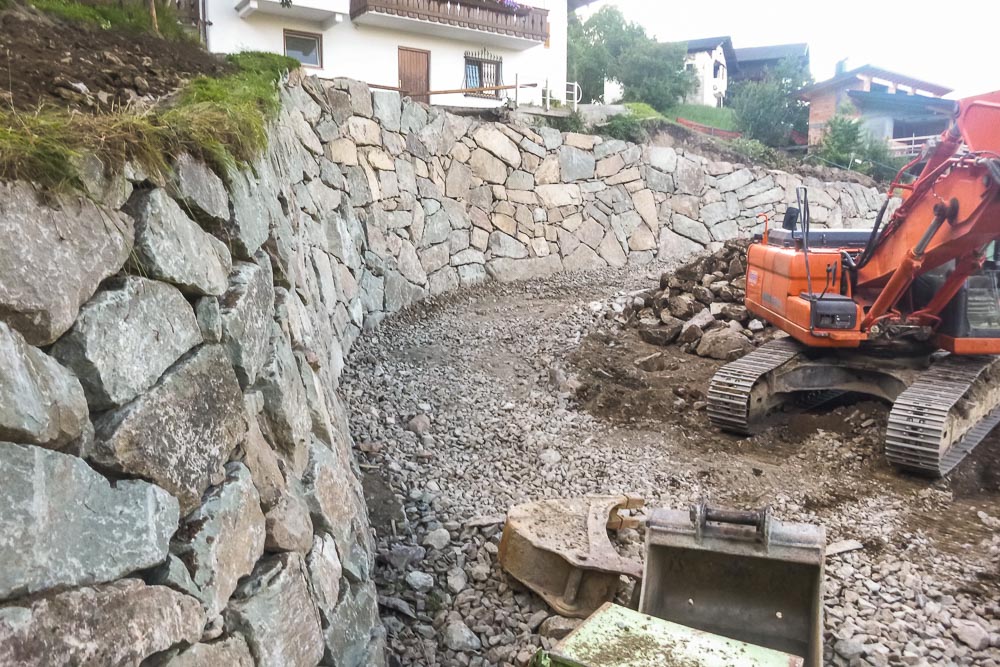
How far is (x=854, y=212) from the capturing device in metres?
18.3

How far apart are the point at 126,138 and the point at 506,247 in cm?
1007

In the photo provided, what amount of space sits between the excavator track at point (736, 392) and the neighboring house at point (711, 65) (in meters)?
33.6

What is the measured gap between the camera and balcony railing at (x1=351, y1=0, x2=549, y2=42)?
1625 centimetres

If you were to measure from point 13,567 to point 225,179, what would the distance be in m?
1.88

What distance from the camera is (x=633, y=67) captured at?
84.5 feet

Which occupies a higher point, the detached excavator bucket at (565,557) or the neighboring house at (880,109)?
the neighboring house at (880,109)

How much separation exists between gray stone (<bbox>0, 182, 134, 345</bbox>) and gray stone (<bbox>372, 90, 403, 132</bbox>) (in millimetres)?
8800

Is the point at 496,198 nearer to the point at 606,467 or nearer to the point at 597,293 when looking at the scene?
the point at 597,293

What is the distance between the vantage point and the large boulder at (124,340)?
1.95 m

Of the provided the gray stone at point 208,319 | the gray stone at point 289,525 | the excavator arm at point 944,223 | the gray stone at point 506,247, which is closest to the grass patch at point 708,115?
the gray stone at point 506,247

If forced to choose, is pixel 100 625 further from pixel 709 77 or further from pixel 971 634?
pixel 709 77

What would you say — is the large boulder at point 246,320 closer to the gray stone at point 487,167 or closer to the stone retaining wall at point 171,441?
the stone retaining wall at point 171,441

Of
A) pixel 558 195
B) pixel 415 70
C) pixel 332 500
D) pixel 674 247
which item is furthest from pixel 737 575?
pixel 415 70

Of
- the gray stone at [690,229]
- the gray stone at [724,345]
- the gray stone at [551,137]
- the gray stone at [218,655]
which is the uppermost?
the gray stone at [551,137]
